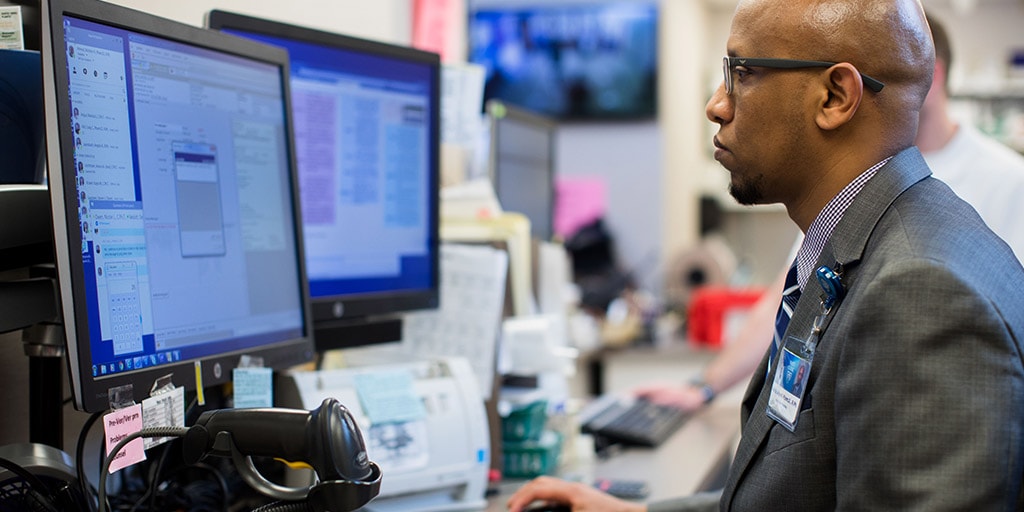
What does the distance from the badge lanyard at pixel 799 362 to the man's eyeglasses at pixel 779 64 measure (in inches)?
8.4

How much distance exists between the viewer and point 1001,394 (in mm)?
893

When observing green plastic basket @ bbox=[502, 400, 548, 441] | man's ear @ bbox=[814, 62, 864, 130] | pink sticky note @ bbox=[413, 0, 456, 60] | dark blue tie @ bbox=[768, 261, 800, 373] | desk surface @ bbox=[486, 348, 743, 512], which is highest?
pink sticky note @ bbox=[413, 0, 456, 60]

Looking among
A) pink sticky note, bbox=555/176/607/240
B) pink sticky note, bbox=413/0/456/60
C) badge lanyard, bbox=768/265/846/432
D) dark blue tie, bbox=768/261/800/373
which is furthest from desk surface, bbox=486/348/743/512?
pink sticky note, bbox=555/176/607/240

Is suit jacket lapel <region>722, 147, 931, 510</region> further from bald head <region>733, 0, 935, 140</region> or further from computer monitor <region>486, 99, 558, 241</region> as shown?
computer monitor <region>486, 99, 558, 241</region>

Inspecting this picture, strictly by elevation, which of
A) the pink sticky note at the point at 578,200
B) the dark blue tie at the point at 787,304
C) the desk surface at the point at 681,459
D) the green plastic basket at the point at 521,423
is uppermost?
the pink sticky note at the point at 578,200

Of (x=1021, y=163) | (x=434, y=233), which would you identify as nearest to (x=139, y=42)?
(x=434, y=233)

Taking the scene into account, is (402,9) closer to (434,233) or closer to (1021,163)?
(434,233)

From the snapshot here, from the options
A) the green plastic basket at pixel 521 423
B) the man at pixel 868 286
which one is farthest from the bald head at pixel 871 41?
the green plastic basket at pixel 521 423

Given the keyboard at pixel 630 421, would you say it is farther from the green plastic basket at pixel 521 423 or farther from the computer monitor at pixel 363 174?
the computer monitor at pixel 363 174

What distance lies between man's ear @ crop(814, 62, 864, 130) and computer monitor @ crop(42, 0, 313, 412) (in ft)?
2.28

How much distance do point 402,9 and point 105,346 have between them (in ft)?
5.22

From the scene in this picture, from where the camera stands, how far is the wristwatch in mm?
2645

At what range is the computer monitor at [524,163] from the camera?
2463 millimetres

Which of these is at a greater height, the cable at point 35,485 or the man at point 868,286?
the man at point 868,286
